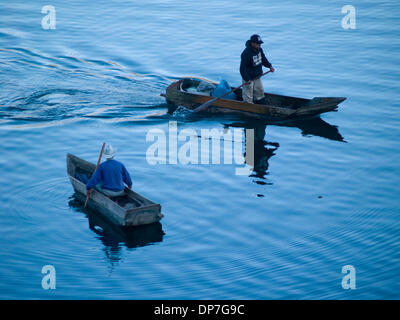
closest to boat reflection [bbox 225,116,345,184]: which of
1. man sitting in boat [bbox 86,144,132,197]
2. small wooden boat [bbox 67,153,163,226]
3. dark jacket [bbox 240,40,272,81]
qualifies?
dark jacket [bbox 240,40,272,81]

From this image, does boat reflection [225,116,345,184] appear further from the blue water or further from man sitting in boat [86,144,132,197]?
man sitting in boat [86,144,132,197]

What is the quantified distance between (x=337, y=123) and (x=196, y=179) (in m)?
5.57

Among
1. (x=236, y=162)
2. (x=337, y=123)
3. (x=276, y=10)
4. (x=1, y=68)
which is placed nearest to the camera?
(x=236, y=162)

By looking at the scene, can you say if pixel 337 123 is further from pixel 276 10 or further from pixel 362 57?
pixel 276 10

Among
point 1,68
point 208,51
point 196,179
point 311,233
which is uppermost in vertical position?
point 208,51

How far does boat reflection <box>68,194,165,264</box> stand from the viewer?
11531 mm

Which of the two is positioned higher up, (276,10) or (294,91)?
(276,10)

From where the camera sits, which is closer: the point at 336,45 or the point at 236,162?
the point at 236,162

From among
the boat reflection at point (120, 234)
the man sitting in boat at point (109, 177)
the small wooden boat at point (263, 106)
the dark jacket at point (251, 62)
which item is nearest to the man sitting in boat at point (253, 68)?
the dark jacket at point (251, 62)

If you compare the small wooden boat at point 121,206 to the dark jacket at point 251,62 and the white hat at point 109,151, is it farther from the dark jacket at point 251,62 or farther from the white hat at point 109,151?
the dark jacket at point 251,62

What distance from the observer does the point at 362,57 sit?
2275cm

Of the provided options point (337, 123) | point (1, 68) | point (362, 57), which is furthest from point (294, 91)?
point (1, 68)

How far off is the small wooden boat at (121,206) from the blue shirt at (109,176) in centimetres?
22

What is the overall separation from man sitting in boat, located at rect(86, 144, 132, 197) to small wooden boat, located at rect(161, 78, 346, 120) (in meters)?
6.06
